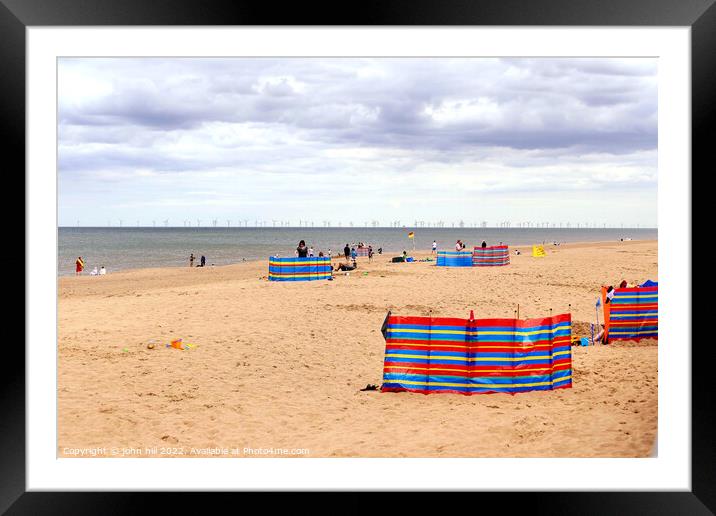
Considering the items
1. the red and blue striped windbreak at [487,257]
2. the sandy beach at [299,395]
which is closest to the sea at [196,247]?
the sandy beach at [299,395]

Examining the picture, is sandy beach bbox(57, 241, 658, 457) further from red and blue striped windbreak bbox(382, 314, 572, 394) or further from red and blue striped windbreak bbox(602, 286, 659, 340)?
red and blue striped windbreak bbox(602, 286, 659, 340)

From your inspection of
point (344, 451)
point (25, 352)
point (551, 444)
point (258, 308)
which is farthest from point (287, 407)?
point (258, 308)

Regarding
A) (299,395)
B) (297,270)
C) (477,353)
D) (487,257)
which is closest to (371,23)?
(477,353)

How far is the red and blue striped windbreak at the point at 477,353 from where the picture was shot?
945 centimetres

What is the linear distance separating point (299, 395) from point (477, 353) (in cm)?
336

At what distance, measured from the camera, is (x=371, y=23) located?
4.76 m

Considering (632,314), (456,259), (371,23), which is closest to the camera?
(371,23)

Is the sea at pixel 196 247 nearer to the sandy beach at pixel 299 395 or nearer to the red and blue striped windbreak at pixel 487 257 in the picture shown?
the sandy beach at pixel 299 395

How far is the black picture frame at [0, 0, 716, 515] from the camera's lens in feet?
15.6

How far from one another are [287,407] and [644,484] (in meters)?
6.00

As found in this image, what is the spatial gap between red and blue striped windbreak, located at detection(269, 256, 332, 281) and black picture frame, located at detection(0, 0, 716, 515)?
2154cm

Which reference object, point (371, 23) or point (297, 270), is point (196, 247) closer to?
point (297, 270)

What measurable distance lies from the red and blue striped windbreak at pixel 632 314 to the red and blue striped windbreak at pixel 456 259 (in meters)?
22.7

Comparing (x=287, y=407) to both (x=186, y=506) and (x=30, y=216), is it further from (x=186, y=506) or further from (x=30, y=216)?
(x=30, y=216)
